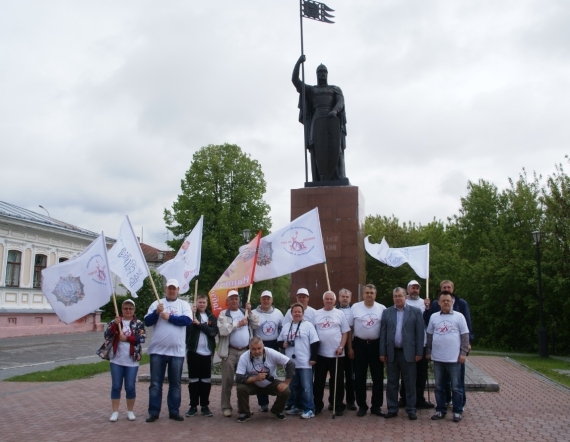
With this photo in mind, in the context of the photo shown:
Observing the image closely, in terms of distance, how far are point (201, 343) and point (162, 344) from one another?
21.8 inches

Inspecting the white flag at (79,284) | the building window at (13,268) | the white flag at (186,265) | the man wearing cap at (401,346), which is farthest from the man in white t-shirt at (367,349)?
the building window at (13,268)

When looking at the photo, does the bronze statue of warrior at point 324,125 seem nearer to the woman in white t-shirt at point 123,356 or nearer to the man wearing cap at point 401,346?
the man wearing cap at point 401,346

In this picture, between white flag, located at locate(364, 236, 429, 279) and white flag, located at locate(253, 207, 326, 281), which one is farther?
white flag, located at locate(364, 236, 429, 279)

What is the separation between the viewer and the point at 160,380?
26.9ft

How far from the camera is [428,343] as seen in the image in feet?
27.7

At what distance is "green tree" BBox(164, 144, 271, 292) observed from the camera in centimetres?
3675

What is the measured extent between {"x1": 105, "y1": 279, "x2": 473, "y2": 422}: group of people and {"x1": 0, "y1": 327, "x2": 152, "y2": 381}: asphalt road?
24.8ft

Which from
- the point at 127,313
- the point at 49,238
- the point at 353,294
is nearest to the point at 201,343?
the point at 127,313

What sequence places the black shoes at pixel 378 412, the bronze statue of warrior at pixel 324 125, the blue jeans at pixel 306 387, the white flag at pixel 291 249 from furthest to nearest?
1. the bronze statue of warrior at pixel 324 125
2. the white flag at pixel 291 249
3. the black shoes at pixel 378 412
4. the blue jeans at pixel 306 387

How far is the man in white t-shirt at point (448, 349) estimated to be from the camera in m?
8.16

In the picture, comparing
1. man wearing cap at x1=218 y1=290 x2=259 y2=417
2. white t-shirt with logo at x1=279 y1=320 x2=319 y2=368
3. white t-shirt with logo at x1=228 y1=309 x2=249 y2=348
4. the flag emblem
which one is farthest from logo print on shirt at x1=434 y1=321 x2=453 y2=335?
the flag emblem

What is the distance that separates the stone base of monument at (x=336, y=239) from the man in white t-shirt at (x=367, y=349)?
12.7 feet

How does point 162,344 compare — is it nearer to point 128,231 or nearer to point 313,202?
point 128,231

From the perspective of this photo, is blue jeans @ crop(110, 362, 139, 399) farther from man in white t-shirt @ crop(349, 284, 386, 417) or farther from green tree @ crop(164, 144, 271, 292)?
green tree @ crop(164, 144, 271, 292)
